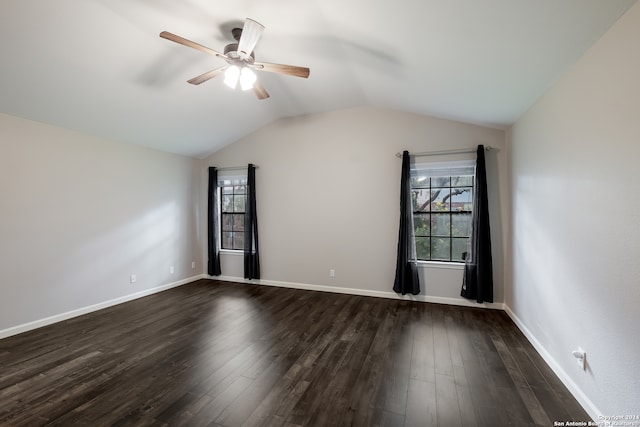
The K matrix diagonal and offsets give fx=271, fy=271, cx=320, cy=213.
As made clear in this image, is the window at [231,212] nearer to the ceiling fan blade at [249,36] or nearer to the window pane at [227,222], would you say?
the window pane at [227,222]

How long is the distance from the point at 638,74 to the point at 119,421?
3.55 m

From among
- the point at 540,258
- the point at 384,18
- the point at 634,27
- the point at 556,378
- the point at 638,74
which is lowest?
the point at 556,378

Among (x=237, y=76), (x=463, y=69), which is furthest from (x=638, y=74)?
(x=237, y=76)

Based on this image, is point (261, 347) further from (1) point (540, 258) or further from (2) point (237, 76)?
(1) point (540, 258)

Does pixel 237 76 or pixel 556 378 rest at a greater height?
pixel 237 76

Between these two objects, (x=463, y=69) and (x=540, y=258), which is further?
(x=540, y=258)

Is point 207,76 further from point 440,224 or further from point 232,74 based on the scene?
point 440,224

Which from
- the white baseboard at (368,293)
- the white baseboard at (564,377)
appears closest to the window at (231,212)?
the white baseboard at (368,293)

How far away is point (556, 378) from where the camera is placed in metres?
2.15

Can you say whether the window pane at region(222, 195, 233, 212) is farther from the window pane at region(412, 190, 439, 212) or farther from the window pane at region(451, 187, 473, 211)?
the window pane at region(451, 187, 473, 211)

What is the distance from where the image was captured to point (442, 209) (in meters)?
4.02

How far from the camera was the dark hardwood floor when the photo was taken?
1775 mm

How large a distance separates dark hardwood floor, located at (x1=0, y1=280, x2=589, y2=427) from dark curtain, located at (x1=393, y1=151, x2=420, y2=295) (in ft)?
1.29

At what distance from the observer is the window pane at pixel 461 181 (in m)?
3.90
